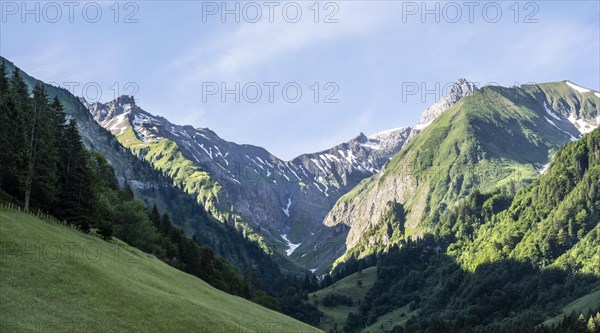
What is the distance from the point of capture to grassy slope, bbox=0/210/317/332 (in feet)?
152

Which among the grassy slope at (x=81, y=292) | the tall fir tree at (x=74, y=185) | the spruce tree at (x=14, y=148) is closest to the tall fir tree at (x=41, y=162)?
the spruce tree at (x=14, y=148)

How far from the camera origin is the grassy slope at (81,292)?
152 ft

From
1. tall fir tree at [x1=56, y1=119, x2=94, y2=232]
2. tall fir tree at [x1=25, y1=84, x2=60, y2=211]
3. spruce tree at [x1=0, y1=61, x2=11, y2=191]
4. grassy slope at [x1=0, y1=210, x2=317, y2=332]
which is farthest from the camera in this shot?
tall fir tree at [x1=56, y1=119, x2=94, y2=232]

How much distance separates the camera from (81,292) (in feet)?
173

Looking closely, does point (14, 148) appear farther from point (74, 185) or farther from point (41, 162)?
point (74, 185)

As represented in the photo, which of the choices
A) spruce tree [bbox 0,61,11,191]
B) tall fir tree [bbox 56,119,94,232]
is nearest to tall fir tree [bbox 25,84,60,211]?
tall fir tree [bbox 56,119,94,232]

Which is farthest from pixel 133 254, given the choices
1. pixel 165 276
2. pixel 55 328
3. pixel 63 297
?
pixel 55 328

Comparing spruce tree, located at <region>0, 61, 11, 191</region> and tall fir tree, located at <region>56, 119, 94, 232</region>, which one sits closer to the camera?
spruce tree, located at <region>0, 61, 11, 191</region>

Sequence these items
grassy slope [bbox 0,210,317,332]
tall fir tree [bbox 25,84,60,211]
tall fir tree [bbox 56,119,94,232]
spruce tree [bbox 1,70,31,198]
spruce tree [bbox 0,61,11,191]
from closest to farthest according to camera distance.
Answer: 1. grassy slope [bbox 0,210,317,332]
2. spruce tree [bbox 0,61,11,191]
3. spruce tree [bbox 1,70,31,198]
4. tall fir tree [bbox 25,84,60,211]
5. tall fir tree [bbox 56,119,94,232]

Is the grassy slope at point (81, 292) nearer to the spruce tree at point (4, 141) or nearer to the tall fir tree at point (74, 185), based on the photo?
the tall fir tree at point (74, 185)

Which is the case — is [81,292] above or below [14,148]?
below

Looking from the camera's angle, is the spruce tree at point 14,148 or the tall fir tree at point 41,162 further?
the tall fir tree at point 41,162

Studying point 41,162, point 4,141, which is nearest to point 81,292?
point 4,141

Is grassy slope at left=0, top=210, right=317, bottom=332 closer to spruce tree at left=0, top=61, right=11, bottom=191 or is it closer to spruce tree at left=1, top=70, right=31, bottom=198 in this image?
spruce tree at left=1, top=70, right=31, bottom=198
